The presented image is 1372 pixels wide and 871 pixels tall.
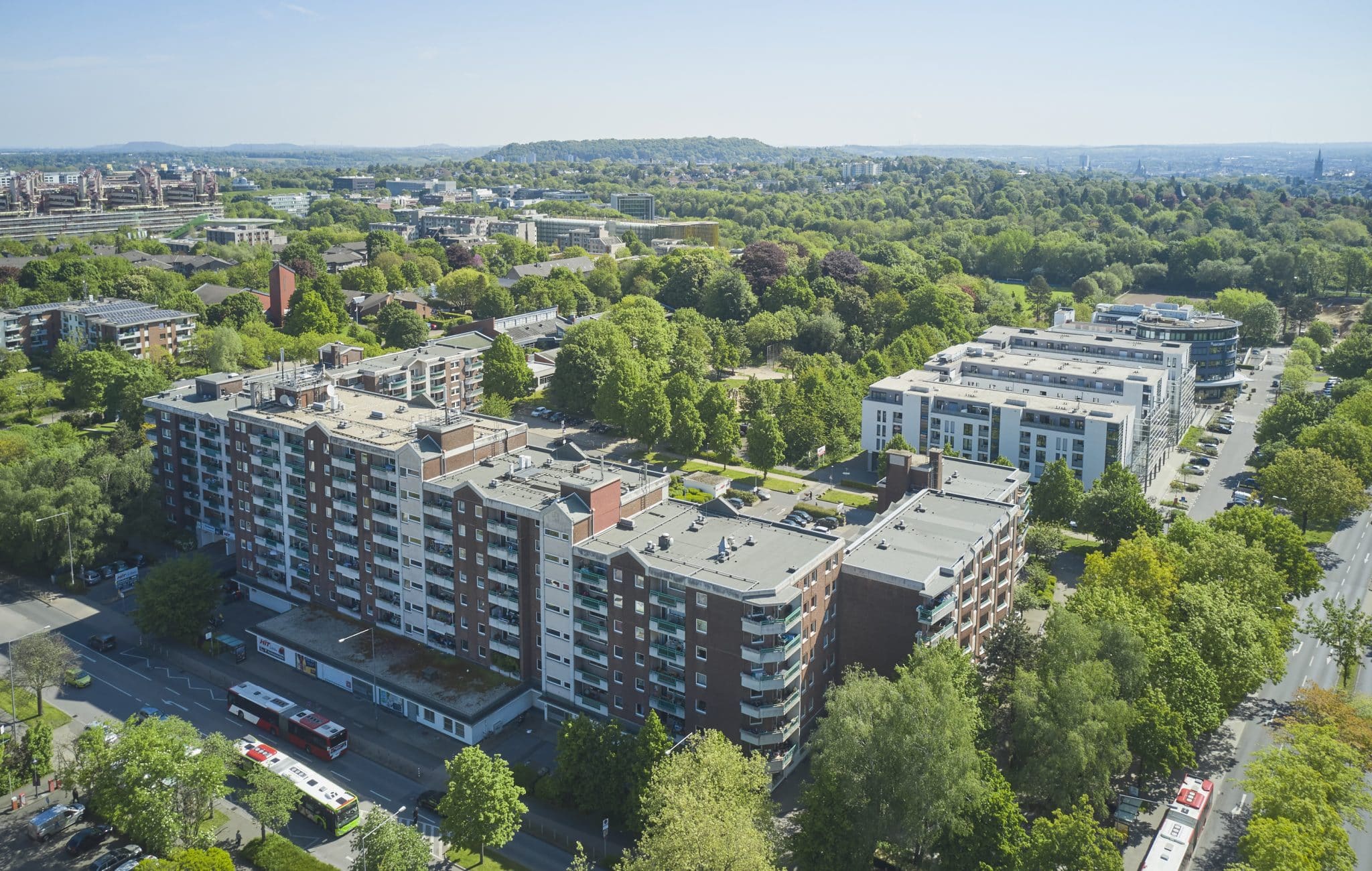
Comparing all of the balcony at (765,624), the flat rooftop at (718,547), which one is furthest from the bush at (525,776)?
the balcony at (765,624)

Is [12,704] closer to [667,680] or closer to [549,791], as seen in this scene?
[549,791]

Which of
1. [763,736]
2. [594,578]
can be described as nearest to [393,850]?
[594,578]

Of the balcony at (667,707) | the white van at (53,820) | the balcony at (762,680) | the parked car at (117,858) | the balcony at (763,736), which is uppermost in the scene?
the balcony at (762,680)

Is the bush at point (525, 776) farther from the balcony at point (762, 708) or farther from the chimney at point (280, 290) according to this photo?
the chimney at point (280, 290)

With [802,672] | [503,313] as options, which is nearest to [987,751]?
[802,672]

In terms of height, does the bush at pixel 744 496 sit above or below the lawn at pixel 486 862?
above
